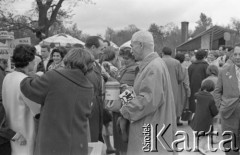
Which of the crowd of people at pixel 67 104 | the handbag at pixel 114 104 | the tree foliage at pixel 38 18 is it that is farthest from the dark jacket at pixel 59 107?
the tree foliage at pixel 38 18

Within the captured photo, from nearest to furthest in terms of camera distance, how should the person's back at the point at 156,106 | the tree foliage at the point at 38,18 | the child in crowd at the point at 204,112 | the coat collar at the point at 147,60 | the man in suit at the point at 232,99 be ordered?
the person's back at the point at 156,106, the coat collar at the point at 147,60, the man in suit at the point at 232,99, the child in crowd at the point at 204,112, the tree foliage at the point at 38,18

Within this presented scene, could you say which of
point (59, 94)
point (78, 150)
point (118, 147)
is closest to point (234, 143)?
point (118, 147)

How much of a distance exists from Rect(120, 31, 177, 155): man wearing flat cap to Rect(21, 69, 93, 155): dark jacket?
0.55 m

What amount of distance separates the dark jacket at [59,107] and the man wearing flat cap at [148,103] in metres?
0.55

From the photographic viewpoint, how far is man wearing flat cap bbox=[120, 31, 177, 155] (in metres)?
3.40

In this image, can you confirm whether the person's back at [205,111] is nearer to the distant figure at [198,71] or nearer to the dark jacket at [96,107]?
the dark jacket at [96,107]

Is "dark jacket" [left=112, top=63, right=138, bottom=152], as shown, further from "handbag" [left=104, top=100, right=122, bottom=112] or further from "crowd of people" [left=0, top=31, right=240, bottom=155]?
"handbag" [left=104, top=100, right=122, bottom=112]

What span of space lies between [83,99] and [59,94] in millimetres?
264

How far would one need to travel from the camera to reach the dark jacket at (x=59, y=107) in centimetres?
300

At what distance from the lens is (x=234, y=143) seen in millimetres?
4938

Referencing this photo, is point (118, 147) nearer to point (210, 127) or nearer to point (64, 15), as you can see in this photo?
point (210, 127)

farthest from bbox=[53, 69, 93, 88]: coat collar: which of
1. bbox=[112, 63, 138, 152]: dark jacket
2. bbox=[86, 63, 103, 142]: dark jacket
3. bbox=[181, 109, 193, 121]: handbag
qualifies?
bbox=[181, 109, 193, 121]: handbag

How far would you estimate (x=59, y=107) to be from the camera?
3.04 meters

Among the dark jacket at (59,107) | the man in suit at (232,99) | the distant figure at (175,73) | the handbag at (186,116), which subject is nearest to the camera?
the dark jacket at (59,107)
